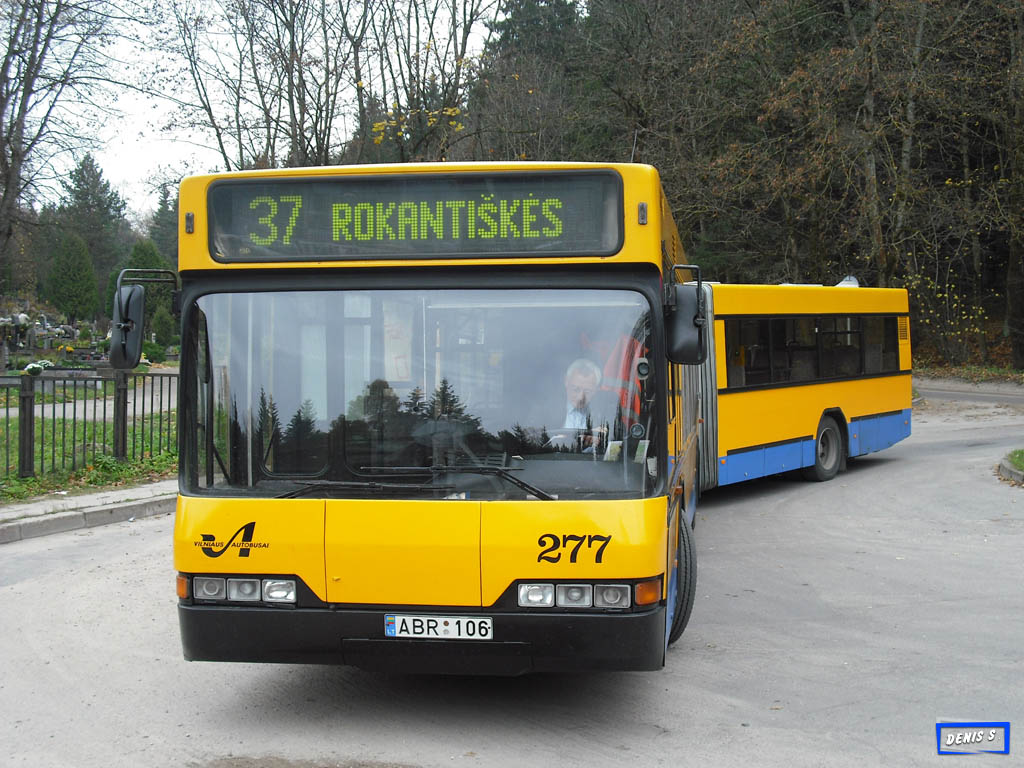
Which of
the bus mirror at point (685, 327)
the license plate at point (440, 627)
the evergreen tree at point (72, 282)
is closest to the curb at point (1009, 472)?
the bus mirror at point (685, 327)

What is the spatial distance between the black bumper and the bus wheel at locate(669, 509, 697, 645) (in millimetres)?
1588

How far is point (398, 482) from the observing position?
201 inches

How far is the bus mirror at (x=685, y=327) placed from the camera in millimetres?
5273

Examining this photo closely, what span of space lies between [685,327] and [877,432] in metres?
12.2

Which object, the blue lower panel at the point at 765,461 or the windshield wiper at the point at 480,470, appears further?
the blue lower panel at the point at 765,461

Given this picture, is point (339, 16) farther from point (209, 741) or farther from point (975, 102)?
point (209, 741)

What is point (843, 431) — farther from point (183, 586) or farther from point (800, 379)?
point (183, 586)

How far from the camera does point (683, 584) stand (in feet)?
22.5

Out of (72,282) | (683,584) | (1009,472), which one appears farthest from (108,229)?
(683,584)

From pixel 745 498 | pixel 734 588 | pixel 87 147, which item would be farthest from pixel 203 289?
pixel 87 147

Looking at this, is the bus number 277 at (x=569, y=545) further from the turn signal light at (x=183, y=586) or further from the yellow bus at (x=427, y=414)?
the turn signal light at (x=183, y=586)

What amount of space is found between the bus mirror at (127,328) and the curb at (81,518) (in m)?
6.65

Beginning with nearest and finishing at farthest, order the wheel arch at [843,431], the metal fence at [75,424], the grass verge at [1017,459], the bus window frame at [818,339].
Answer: the bus window frame at [818,339] < the metal fence at [75,424] < the grass verge at [1017,459] < the wheel arch at [843,431]

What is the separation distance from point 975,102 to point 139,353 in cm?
2980
